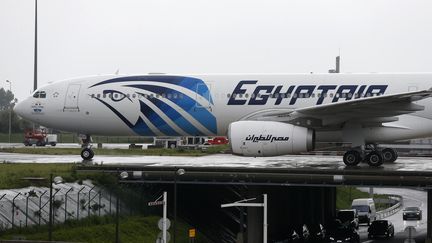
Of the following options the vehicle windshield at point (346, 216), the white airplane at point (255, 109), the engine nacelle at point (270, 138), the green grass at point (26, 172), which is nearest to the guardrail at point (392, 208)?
the vehicle windshield at point (346, 216)

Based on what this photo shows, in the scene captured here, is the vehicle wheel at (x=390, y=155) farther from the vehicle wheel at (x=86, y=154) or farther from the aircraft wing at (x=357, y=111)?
the vehicle wheel at (x=86, y=154)

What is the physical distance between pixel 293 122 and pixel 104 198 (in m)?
8.77

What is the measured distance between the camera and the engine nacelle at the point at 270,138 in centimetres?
3203

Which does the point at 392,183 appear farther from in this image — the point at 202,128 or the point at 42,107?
the point at 42,107

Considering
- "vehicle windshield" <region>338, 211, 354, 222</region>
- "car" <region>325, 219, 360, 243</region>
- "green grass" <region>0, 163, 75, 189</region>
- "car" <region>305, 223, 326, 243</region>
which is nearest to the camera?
"green grass" <region>0, 163, 75, 189</region>

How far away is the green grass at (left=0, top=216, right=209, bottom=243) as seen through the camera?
28.2m

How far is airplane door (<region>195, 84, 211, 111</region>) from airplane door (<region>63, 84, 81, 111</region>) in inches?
237

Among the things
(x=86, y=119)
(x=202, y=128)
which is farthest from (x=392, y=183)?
(x=86, y=119)

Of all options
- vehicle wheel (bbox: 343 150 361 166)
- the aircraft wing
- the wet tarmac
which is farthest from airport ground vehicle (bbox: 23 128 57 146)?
vehicle wheel (bbox: 343 150 361 166)

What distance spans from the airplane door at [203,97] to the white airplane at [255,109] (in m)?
0.05

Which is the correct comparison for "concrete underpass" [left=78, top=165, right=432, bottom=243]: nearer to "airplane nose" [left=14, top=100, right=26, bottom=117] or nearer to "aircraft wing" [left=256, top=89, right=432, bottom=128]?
"aircraft wing" [left=256, top=89, right=432, bottom=128]

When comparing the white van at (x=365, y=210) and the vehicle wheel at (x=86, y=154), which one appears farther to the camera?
the white van at (x=365, y=210)

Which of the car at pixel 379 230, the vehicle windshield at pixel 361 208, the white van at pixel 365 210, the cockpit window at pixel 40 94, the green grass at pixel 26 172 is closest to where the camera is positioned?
the green grass at pixel 26 172

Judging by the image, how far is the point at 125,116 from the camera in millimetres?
36750
